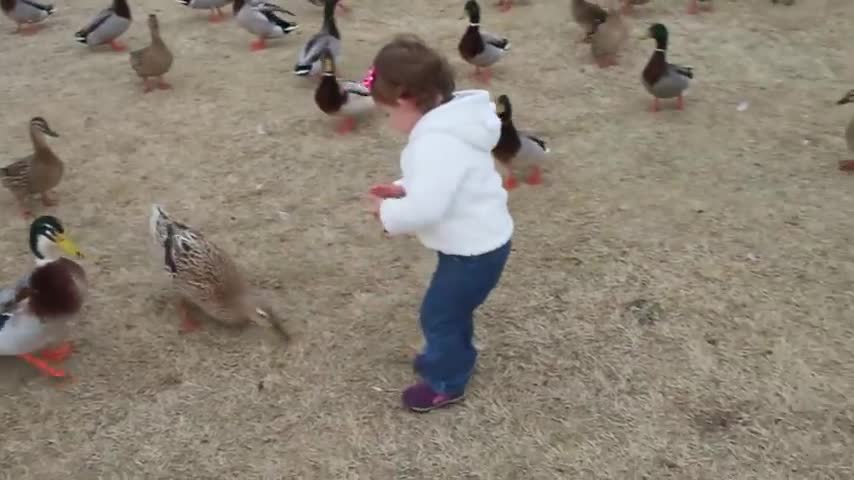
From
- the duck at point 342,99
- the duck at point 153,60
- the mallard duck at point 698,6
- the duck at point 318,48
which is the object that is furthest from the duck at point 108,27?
the mallard duck at point 698,6

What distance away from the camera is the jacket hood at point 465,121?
2.52 m

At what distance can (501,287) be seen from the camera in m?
3.71

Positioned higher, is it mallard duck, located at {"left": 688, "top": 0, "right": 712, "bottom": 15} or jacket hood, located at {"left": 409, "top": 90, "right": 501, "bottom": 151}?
jacket hood, located at {"left": 409, "top": 90, "right": 501, "bottom": 151}

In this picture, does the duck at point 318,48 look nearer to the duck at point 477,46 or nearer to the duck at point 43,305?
the duck at point 477,46

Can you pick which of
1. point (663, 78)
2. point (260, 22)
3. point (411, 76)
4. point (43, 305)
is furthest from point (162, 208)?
point (663, 78)

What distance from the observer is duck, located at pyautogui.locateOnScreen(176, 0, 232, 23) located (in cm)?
664

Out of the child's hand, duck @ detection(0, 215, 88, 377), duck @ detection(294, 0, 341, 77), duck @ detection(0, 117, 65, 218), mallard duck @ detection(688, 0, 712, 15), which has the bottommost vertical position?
mallard duck @ detection(688, 0, 712, 15)

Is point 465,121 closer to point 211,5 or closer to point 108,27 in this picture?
point 108,27

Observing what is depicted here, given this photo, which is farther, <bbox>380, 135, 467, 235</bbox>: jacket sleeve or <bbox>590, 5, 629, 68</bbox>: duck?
<bbox>590, 5, 629, 68</bbox>: duck

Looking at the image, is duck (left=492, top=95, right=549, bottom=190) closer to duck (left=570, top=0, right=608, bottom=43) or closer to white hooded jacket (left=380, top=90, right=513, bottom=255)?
white hooded jacket (left=380, top=90, right=513, bottom=255)

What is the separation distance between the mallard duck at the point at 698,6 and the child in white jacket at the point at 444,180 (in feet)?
15.3

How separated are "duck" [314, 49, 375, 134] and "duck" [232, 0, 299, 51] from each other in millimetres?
1237

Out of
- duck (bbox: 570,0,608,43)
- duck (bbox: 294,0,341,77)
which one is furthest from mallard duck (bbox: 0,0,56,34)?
duck (bbox: 570,0,608,43)

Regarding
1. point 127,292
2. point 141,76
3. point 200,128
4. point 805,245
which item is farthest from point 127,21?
point 805,245
